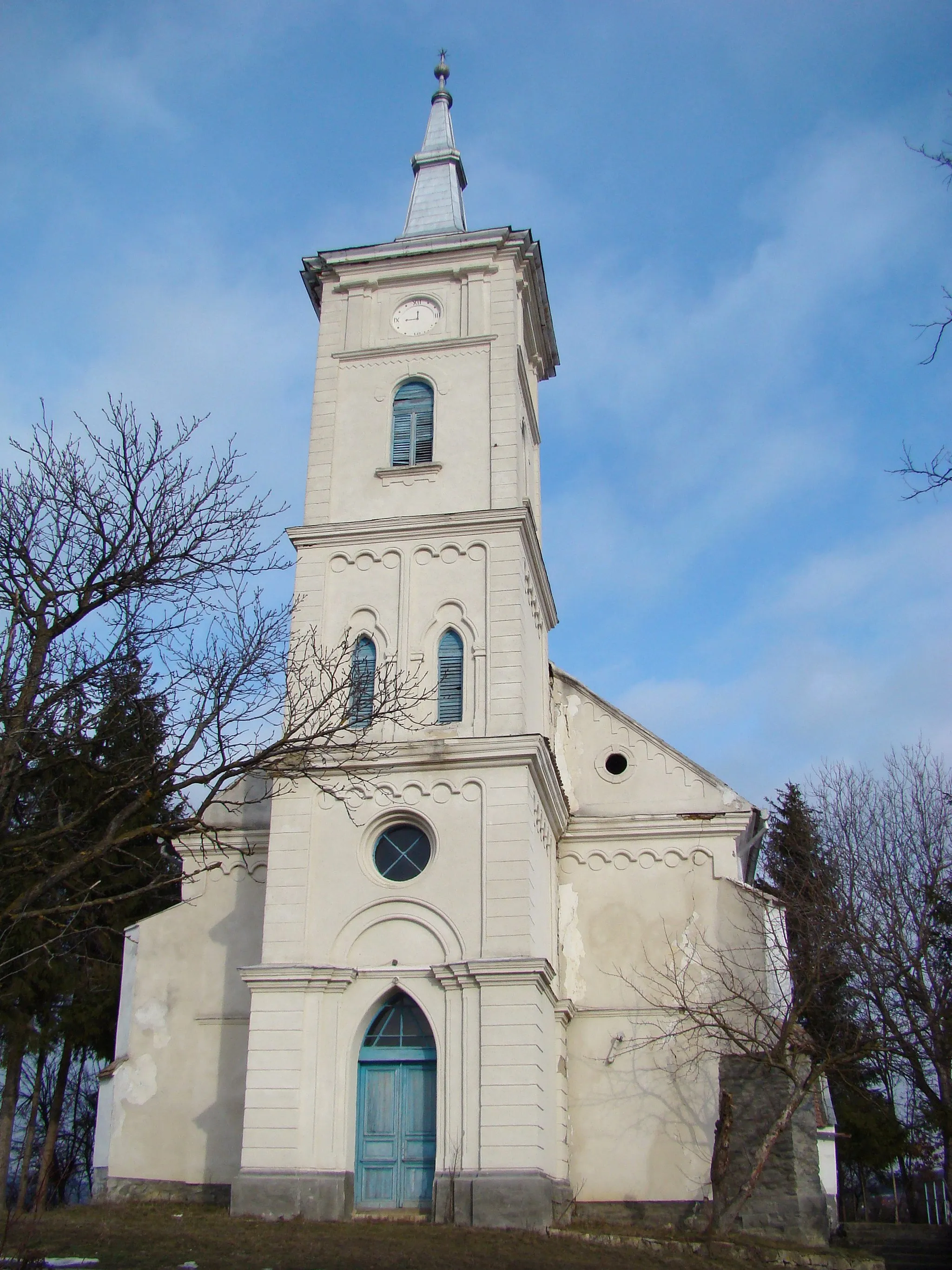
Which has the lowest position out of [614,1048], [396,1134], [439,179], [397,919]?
[396,1134]

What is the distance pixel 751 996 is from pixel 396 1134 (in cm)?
713

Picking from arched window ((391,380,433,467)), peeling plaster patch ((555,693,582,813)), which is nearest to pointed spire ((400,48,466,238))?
arched window ((391,380,433,467))

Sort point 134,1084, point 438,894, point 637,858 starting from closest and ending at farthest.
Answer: point 438,894 → point 134,1084 → point 637,858

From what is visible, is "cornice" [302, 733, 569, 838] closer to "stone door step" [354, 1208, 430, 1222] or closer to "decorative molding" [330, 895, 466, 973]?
"decorative molding" [330, 895, 466, 973]

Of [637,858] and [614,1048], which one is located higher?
[637,858]

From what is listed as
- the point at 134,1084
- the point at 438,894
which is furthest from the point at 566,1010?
the point at 134,1084

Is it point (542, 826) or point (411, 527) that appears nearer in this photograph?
point (542, 826)

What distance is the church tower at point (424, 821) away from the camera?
60.6ft

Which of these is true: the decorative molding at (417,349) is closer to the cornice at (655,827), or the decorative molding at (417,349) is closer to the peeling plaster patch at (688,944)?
the cornice at (655,827)

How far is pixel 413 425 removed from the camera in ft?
80.2

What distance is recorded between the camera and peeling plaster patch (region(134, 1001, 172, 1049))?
22125 millimetres

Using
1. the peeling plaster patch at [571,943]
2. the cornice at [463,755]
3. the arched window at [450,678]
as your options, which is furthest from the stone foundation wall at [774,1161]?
the arched window at [450,678]

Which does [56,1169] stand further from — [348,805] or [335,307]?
[335,307]

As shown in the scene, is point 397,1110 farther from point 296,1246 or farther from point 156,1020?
point 156,1020
